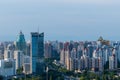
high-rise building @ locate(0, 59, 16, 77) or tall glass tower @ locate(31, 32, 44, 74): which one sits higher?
tall glass tower @ locate(31, 32, 44, 74)

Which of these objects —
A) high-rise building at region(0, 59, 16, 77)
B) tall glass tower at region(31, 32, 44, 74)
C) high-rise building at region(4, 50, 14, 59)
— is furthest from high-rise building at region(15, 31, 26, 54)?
high-rise building at region(0, 59, 16, 77)

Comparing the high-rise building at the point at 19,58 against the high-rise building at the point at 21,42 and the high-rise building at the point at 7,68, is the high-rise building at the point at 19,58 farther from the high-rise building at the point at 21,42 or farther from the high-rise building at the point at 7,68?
the high-rise building at the point at 21,42

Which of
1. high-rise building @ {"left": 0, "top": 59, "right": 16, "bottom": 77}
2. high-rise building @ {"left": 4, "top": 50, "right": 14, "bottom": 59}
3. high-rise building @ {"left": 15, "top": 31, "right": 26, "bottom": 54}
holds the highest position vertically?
high-rise building @ {"left": 15, "top": 31, "right": 26, "bottom": 54}

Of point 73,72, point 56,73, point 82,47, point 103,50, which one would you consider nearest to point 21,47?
point 82,47

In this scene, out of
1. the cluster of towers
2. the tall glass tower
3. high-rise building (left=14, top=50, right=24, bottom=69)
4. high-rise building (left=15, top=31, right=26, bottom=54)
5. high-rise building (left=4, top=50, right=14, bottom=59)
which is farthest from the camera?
high-rise building (left=15, top=31, right=26, bottom=54)

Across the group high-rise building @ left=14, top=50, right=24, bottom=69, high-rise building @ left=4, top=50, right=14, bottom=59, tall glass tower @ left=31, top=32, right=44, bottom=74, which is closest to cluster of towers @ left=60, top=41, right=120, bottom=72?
tall glass tower @ left=31, top=32, right=44, bottom=74

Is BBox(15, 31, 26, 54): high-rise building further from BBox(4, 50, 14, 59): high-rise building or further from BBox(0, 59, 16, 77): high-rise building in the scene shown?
BBox(0, 59, 16, 77): high-rise building

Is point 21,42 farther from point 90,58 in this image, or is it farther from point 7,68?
point 7,68

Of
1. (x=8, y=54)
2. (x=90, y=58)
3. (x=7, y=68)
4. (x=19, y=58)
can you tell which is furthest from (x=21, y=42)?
(x=7, y=68)

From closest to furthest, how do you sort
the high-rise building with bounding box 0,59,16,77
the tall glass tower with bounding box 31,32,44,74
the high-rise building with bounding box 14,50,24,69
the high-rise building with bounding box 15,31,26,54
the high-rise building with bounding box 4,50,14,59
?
the high-rise building with bounding box 0,59,16,77 < the tall glass tower with bounding box 31,32,44,74 < the high-rise building with bounding box 14,50,24,69 < the high-rise building with bounding box 4,50,14,59 < the high-rise building with bounding box 15,31,26,54

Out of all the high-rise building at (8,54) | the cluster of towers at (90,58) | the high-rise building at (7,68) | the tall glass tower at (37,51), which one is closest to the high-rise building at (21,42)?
the high-rise building at (8,54)

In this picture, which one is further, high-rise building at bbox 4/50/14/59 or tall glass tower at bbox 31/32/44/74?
high-rise building at bbox 4/50/14/59
